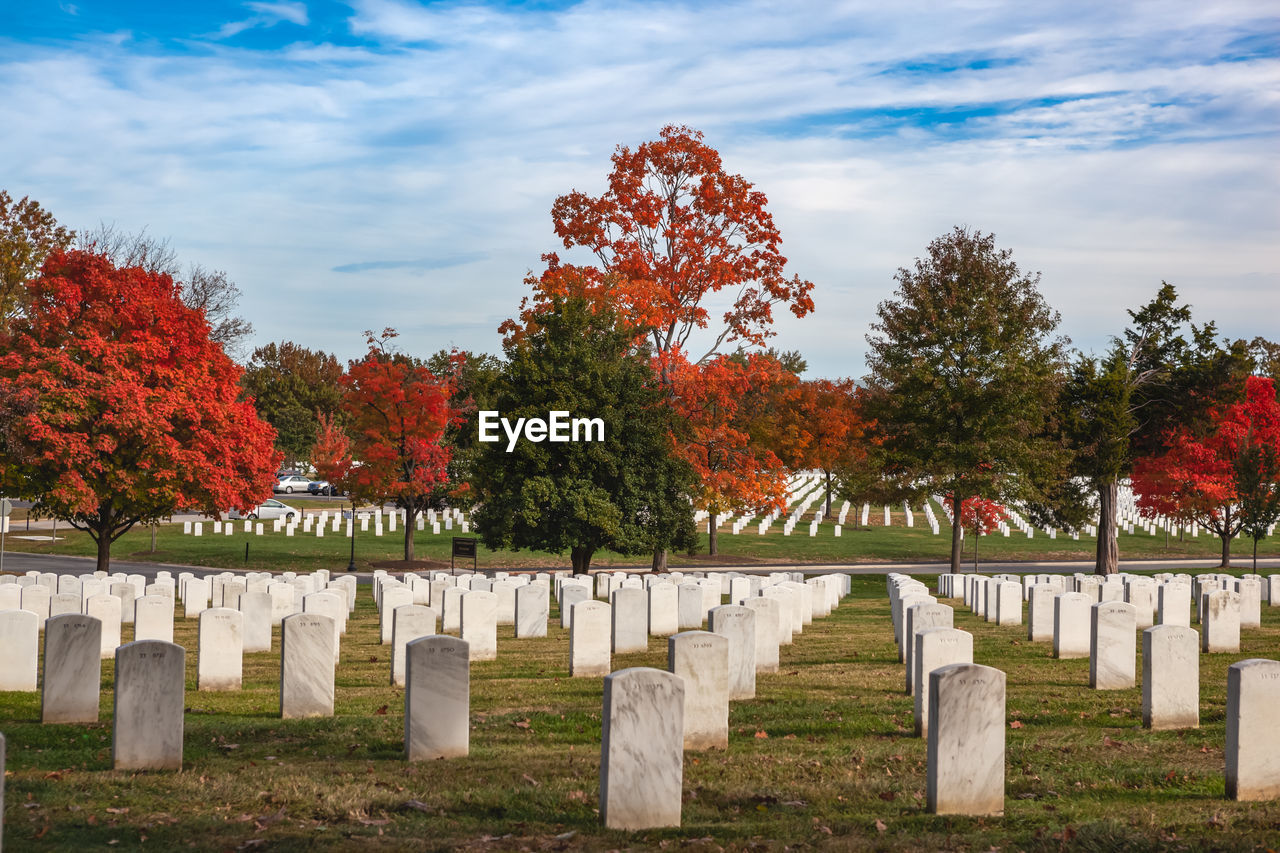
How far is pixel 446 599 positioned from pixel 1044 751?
37.0 feet

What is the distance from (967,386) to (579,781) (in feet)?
83.9

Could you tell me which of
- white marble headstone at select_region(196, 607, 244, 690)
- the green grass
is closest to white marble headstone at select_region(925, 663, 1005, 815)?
white marble headstone at select_region(196, 607, 244, 690)

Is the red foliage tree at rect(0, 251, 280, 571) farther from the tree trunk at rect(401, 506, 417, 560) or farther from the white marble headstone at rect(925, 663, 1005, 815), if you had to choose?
the white marble headstone at rect(925, 663, 1005, 815)

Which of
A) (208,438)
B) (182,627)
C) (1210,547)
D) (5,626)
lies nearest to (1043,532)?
(1210,547)

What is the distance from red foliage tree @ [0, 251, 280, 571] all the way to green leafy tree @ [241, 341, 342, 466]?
5332cm

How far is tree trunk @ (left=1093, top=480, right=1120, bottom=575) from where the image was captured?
117 feet

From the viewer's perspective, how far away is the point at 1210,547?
49.8m

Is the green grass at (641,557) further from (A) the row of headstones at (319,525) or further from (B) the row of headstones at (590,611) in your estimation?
(B) the row of headstones at (590,611)

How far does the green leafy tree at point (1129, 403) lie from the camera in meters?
35.5

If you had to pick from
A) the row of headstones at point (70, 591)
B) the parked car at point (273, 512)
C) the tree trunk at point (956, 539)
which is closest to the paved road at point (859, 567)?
the tree trunk at point (956, 539)

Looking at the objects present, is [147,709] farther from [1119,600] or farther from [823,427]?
[823,427]

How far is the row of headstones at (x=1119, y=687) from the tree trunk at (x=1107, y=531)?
2055 centimetres

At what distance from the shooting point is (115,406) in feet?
83.8

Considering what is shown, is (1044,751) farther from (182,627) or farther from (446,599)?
(182,627)
